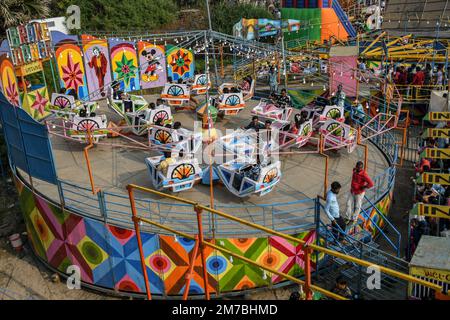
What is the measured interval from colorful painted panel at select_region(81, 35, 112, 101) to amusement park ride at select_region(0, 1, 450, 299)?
119 millimetres

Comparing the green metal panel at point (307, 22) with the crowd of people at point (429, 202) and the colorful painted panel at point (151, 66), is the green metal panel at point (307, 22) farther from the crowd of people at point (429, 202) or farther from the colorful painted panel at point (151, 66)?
the crowd of people at point (429, 202)

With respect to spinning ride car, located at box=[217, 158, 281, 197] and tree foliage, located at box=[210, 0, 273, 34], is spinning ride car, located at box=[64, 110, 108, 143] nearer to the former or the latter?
spinning ride car, located at box=[217, 158, 281, 197]

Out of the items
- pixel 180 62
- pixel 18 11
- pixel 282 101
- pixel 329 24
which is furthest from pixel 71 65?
pixel 329 24

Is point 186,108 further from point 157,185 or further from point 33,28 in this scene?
point 157,185

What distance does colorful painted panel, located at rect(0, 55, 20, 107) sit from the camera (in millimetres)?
16359

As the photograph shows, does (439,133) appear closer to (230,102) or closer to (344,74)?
(230,102)

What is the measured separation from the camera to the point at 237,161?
14180 millimetres

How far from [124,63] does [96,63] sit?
158cm

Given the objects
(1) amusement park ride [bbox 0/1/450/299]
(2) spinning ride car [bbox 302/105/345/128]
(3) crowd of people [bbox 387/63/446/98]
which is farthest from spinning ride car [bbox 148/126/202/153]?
(3) crowd of people [bbox 387/63/446/98]

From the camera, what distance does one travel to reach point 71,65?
23.5m

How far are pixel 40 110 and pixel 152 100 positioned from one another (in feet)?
17.3

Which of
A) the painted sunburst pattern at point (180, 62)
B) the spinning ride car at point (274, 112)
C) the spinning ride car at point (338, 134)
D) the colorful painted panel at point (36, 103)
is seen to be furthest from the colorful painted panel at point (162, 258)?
the painted sunburst pattern at point (180, 62)
